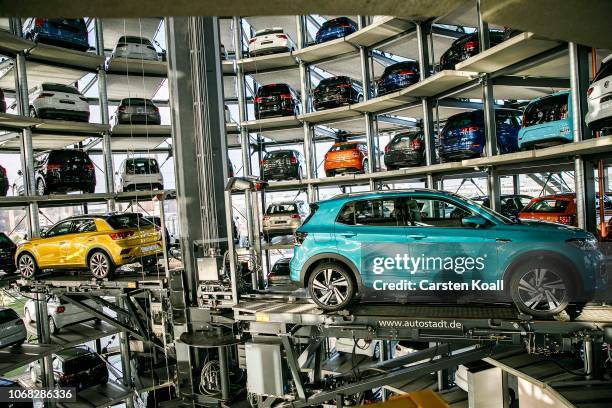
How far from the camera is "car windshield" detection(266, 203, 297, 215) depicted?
470 inches

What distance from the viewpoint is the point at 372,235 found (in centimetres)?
538

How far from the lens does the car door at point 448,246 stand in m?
4.93

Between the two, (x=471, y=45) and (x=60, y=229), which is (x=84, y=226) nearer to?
(x=60, y=229)

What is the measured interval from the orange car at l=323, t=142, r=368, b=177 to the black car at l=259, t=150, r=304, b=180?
1.28 m

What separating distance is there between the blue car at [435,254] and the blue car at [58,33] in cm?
1031

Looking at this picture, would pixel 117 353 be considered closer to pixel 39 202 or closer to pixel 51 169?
pixel 39 202

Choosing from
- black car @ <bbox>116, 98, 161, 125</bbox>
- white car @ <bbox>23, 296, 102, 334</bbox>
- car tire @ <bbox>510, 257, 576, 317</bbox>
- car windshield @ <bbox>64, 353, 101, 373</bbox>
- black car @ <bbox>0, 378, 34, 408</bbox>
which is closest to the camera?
car tire @ <bbox>510, 257, 576, 317</bbox>

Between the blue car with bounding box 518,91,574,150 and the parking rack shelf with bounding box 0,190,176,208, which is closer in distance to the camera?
A: the blue car with bounding box 518,91,574,150

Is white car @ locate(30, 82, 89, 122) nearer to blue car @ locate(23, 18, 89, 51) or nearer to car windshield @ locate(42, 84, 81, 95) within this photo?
car windshield @ locate(42, 84, 81, 95)

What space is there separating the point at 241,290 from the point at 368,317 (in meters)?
2.77

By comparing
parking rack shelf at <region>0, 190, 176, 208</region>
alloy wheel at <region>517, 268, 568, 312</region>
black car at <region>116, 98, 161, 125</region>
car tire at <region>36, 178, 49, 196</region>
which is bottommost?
alloy wheel at <region>517, 268, 568, 312</region>

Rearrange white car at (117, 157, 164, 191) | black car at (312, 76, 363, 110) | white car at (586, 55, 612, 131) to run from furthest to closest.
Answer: white car at (117, 157, 164, 191) → black car at (312, 76, 363, 110) → white car at (586, 55, 612, 131)

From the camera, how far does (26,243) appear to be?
30.9 feet

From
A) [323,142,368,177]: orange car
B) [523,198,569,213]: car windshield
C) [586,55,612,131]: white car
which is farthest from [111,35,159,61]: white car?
[586,55,612,131]: white car
